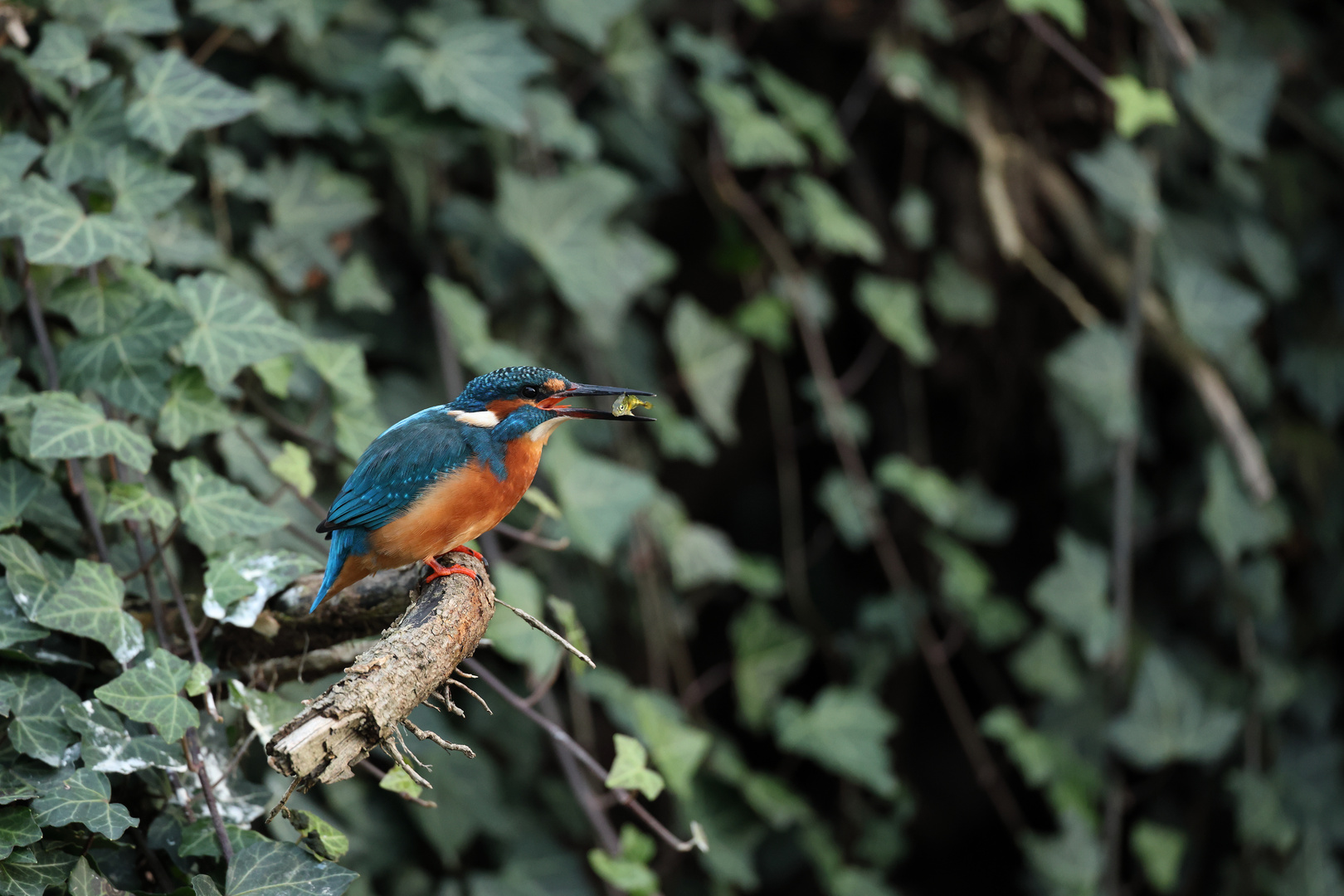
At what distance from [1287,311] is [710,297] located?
168cm

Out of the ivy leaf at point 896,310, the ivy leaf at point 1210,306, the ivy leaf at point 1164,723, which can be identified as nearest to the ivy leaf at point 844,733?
the ivy leaf at point 1164,723

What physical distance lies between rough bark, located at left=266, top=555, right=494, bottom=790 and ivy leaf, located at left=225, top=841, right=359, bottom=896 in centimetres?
27

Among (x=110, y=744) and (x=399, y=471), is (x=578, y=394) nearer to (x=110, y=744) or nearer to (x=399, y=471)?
(x=399, y=471)

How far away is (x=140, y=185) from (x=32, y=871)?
3.27 feet

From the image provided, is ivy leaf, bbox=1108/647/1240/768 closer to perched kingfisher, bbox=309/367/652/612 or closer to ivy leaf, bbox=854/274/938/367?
ivy leaf, bbox=854/274/938/367

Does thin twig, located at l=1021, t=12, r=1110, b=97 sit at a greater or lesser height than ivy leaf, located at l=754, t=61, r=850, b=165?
greater

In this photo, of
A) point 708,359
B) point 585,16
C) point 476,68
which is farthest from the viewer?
point 708,359

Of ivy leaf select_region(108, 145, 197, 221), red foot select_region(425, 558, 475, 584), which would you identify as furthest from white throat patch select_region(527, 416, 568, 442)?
ivy leaf select_region(108, 145, 197, 221)

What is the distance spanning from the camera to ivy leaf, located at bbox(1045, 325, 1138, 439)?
2.67 m

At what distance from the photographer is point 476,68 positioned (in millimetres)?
2102

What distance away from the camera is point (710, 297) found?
312cm

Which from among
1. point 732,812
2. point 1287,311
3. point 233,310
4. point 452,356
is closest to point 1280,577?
point 1287,311

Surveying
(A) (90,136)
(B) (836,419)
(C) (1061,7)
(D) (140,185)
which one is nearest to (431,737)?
(D) (140,185)

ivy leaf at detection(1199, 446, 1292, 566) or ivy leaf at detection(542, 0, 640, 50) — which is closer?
ivy leaf at detection(542, 0, 640, 50)
